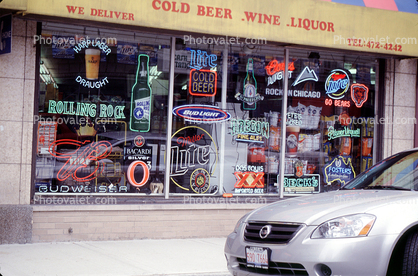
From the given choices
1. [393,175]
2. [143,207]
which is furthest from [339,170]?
[393,175]

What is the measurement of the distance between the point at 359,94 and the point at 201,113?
3.63m

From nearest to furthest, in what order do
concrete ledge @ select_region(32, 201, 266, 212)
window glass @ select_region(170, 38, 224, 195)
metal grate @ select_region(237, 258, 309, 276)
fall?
metal grate @ select_region(237, 258, 309, 276), concrete ledge @ select_region(32, 201, 266, 212), window glass @ select_region(170, 38, 224, 195)

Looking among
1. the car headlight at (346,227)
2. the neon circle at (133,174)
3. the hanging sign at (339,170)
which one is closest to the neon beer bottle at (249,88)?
the hanging sign at (339,170)

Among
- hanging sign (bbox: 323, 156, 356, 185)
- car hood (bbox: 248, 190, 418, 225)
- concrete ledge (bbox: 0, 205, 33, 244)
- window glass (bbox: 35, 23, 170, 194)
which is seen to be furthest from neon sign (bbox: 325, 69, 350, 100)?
concrete ledge (bbox: 0, 205, 33, 244)

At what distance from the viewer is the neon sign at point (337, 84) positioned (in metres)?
10.4

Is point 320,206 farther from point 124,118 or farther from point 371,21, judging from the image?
point 371,21

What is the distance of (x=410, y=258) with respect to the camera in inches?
171

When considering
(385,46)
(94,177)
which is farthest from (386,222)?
(385,46)

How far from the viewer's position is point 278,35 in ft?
28.8

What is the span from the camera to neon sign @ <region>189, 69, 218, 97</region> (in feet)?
30.4

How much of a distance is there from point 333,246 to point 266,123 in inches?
226

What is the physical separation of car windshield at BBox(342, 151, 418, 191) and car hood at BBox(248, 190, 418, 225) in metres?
0.27

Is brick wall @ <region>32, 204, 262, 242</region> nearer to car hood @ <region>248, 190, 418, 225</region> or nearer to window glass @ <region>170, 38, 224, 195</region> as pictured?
window glass @ <region>170, 38, 224, 195</region>

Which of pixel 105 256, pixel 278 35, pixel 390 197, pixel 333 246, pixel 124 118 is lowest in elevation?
pixel 105 256
